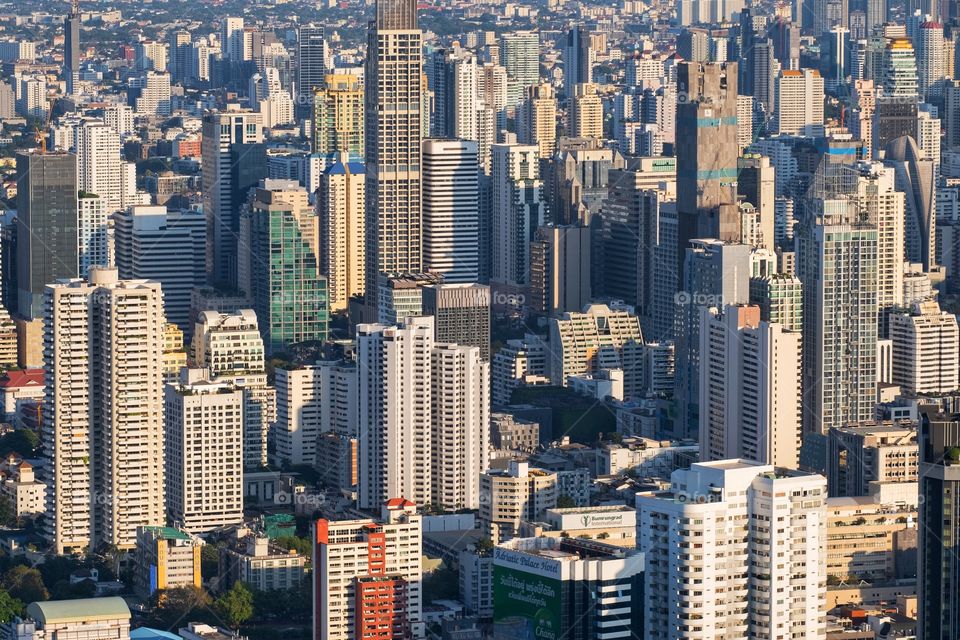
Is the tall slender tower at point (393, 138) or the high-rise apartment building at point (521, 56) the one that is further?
the high-rise apartment building at point (521, 56)

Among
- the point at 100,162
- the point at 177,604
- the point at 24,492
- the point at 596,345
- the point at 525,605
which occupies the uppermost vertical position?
the point at 100,162

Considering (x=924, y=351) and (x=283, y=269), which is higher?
(x=283, y=269)

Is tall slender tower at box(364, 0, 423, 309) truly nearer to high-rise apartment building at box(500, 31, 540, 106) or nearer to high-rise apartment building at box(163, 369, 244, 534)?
high-rise apartment building at box(163, 369, 244, 534)

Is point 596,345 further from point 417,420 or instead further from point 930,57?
point 930,57

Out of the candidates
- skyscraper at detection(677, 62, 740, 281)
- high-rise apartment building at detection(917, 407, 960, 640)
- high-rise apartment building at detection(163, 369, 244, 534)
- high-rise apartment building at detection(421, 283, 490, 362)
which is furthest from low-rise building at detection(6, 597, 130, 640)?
skyscraper at detection(677, 62, 740, 281)

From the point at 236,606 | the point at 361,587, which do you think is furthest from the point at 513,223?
the point at 361,587

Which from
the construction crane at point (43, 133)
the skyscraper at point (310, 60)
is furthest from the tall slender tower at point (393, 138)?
the skyscraper at point (310, 60)

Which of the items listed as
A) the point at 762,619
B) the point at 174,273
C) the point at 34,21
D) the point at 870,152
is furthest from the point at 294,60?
the point at 762,619

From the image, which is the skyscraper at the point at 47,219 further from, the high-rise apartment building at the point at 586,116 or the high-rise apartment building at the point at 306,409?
the high-rise apartment building at the point at 586,116
